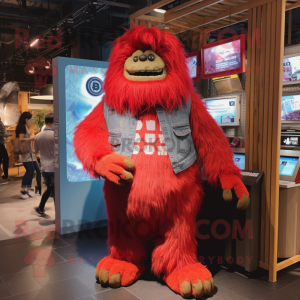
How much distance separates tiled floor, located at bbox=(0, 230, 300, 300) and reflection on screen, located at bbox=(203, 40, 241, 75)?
2056 millimetres

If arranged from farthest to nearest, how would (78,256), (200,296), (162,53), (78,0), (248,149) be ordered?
(78,0), (78,256), (248,149), (162,53), (200,296)

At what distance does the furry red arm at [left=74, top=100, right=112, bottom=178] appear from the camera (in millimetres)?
2357

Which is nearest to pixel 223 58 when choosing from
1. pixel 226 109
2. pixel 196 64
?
pixel 196 64

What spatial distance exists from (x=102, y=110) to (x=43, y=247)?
1.74 m

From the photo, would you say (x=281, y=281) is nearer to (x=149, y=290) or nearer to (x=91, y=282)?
(x=149, y=290)

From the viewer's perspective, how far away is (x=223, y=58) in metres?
→ 3.47

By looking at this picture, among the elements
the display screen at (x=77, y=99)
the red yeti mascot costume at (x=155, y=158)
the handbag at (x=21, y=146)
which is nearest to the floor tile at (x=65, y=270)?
the red yeti mascot costume at (x=155, y=158)

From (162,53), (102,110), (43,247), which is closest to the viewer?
(162,53)

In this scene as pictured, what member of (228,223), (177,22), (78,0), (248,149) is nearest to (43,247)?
(228,223)

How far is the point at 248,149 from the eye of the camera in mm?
2855

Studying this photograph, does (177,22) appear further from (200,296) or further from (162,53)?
(200,296)

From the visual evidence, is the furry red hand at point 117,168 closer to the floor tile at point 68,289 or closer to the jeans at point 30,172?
Result: the floor tile at point 68,289

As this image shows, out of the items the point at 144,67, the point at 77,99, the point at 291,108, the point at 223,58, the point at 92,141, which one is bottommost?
the point at 92,141

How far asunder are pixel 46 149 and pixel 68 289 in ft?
7.91
